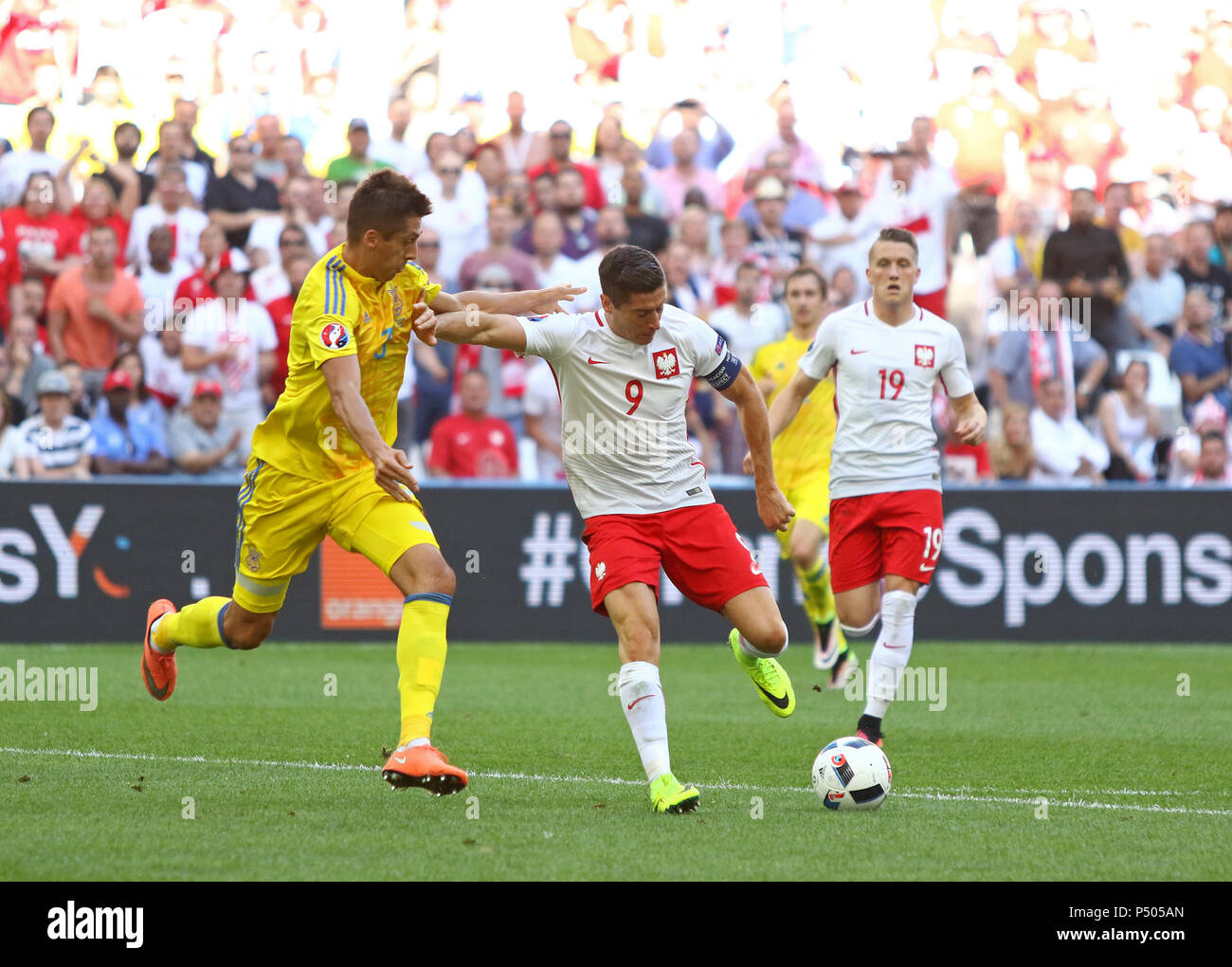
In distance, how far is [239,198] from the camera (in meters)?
15.5

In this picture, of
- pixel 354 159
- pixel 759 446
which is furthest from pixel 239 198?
pixel 759 446

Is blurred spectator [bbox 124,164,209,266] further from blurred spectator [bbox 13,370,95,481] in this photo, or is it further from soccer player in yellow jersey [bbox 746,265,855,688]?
soccer player in yellow jersey [bbox 746,265,855,688]

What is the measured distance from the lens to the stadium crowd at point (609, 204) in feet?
48.4

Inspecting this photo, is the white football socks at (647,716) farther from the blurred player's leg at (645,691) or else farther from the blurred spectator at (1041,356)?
the blurred spectator at (1041,356)

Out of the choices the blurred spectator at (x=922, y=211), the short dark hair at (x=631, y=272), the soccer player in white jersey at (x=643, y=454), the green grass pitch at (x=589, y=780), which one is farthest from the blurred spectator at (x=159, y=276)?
the short dark hair at (x=631, y=272)

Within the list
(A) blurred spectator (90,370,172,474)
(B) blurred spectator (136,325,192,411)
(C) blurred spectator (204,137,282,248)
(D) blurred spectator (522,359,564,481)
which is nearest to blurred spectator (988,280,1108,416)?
(D) blurred spectator (522,359,564,481)

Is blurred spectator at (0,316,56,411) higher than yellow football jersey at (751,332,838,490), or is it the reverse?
blurred spectator at (0,316,56,411)

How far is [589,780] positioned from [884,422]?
2343mm

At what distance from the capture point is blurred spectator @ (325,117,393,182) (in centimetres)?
1583

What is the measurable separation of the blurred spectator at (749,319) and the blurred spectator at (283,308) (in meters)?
2.69

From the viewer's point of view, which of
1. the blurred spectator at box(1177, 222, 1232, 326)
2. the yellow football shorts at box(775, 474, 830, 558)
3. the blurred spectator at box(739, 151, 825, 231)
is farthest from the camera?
the blurred spectator at box(1177, 222, 1232, 326)

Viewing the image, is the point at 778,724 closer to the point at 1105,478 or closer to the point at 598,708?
the point at 598,708

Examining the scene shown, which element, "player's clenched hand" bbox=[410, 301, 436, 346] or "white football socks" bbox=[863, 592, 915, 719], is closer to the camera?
"player's clenched hand" bbox=[410, 301, 436, 346]

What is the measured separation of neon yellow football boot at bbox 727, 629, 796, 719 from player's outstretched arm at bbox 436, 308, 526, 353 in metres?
1.58
